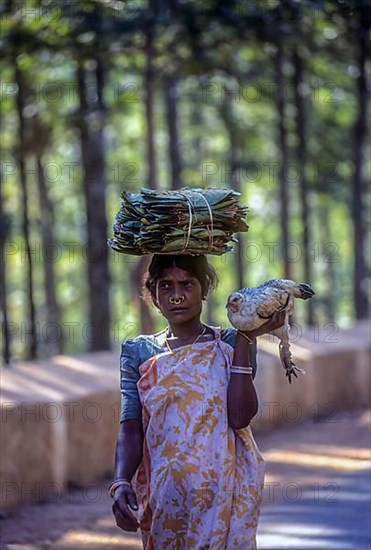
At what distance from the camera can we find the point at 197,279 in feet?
13.9

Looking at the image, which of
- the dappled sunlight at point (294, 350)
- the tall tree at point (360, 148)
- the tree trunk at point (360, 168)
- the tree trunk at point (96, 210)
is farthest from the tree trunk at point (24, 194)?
the tree trunk at point (360, 168)

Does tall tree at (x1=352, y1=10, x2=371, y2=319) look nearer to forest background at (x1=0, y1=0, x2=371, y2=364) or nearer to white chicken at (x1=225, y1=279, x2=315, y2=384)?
forest background at (x1=0, y1=0, x2=371, y2=364)

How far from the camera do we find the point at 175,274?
13.8 ft


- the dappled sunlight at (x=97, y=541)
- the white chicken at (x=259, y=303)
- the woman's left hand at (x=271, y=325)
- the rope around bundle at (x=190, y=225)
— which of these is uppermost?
the rope around bundle at (x=190, y=225)

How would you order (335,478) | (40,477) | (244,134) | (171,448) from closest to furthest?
(171,448) → (40,477) → (335,478) → (244,134)

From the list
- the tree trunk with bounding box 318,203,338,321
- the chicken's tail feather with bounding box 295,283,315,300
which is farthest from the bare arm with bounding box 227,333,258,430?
the tree trunk with bounding box 318,203,338,321

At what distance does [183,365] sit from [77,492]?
18.1 feet

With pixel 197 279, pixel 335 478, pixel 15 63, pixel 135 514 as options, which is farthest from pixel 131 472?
pixel 15 63

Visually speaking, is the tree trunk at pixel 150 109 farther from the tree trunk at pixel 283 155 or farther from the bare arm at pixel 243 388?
the bare arm at pixel 243 388

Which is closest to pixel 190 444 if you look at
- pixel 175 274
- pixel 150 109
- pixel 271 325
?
pixel 271 325

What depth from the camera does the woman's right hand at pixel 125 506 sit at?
13.2 ft

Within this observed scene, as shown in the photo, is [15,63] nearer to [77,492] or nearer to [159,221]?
[77,492]

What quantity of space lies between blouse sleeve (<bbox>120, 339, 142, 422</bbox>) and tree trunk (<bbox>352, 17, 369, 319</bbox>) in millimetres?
12861

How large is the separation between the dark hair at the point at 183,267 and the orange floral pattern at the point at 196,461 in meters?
0.30
